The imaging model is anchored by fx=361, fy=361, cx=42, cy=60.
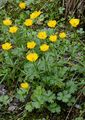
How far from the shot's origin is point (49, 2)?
420 cm

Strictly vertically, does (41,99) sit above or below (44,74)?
below

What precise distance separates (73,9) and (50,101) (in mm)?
1351

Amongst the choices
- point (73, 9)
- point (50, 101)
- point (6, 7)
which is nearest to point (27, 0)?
point (6, 7)

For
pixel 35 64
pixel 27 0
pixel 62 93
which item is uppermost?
pixel 27 0

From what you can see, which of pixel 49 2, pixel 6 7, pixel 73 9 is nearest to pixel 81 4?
pixel 73 9

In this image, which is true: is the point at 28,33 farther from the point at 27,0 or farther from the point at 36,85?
the point at 27,0

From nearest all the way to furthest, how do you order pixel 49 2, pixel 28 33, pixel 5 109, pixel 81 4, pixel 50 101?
1. pixel 50 101
2. pixel 5 109
3. pixel 28 33
4. pixel 81 4
5. pixel 49 2

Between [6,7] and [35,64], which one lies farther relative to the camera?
[6,7]

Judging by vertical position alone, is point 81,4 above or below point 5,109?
above

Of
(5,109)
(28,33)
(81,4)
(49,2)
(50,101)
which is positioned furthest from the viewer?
(49,2)

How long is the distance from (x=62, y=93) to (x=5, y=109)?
1.75 feet

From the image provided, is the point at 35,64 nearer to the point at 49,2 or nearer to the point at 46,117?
the point at 46,117

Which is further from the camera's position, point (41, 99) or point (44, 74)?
point (44, 74)

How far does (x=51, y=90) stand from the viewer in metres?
3.08
